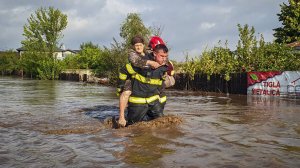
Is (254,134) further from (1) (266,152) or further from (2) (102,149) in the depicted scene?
(2) (102,149)

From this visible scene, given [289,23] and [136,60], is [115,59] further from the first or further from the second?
[136,60]

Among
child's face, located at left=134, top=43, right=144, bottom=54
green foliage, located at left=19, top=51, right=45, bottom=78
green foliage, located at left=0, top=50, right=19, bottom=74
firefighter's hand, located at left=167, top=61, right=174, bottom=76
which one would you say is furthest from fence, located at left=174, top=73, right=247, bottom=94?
green foliage, located at left=0, top=50, right=19, bottom=74

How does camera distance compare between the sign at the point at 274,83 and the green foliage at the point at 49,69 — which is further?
the green foliage at the point at 49,69

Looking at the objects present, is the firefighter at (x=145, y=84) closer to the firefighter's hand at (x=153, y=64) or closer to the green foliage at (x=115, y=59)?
the firefighter's hand at (x=153, y=64)

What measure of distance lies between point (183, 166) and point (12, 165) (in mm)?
2121

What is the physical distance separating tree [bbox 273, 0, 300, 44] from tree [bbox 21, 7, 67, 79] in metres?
36.7

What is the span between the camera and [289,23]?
33.9 metres

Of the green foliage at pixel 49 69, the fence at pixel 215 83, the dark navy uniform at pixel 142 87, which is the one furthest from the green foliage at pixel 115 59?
the dark navy uniform at pixel 142 87

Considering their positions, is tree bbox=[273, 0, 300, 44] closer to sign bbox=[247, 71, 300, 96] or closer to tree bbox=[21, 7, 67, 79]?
sign bbox=[247, 71, 300, 96]

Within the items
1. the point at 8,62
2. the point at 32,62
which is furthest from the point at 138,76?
the point at 8,62

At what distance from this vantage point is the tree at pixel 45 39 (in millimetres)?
62125

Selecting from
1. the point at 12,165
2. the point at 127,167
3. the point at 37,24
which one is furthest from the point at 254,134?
the point at 37,24

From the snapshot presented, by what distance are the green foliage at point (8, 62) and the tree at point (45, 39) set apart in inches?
1150

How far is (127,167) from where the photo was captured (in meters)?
4.70
